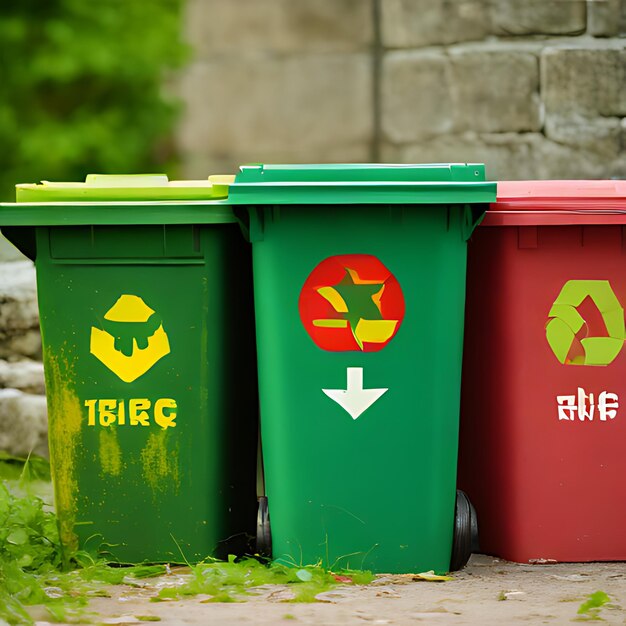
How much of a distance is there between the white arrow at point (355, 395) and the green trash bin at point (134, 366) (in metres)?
0.40

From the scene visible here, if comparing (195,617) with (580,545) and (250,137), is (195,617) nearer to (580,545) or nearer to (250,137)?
(580,545)

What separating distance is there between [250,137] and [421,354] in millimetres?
5586

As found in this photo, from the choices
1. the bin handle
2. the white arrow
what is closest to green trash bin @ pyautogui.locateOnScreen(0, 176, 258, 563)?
the white arrow

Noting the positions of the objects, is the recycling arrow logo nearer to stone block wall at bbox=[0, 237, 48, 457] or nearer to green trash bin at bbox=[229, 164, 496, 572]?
Answer: green trash bin at bbox=[229, 164, 496, 572]

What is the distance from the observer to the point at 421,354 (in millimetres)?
3906

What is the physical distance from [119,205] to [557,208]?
1436mm

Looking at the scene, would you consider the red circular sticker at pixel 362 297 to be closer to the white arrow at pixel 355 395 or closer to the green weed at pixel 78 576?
the white arrow at pixel 355 395

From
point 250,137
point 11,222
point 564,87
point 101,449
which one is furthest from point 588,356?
point 250,137

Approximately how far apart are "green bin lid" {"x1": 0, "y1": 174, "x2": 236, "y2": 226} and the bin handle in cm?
75

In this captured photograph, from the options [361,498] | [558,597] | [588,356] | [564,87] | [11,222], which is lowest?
[558,597]

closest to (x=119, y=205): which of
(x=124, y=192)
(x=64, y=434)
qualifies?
(x=124, y=192)

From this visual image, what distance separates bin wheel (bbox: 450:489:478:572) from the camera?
4020mm

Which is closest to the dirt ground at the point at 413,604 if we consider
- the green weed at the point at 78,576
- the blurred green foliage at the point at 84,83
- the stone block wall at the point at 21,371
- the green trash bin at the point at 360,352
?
the green weed at the point at 78,576

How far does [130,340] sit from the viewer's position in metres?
4.00
